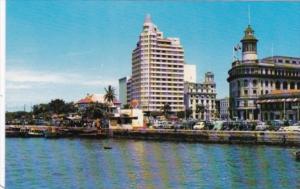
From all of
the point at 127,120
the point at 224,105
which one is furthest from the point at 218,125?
the point at 127,120

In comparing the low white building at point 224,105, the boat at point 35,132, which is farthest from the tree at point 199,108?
the boat at point 35,132

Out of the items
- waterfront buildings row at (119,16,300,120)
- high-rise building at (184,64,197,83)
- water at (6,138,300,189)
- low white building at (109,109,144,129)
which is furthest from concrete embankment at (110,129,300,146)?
high-rise building at (184,64,197,83)

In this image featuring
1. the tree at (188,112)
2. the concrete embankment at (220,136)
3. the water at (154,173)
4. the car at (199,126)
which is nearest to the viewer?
the water at (154,173)

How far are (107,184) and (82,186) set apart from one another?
0.93ft

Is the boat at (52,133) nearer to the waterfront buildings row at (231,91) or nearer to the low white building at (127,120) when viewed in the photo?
the low white building at (127,120)

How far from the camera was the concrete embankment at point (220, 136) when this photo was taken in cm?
1330

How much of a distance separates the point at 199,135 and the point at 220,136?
0.86 meters

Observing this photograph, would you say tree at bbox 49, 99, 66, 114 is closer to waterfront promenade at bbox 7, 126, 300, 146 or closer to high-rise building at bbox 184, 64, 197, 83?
high-rise building at bbox 184, 64, 197, 83

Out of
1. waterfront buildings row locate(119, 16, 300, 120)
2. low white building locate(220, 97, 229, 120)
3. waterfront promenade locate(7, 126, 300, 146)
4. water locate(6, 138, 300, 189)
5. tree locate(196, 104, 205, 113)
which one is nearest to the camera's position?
water locate(6, 138, 300, 189)

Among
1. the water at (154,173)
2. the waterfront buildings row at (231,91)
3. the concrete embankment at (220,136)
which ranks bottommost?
the water at (154,173)

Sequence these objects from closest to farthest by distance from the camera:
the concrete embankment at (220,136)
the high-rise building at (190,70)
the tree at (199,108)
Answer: the high-rise building at (190,70)
the concrete embankment at (220,136)
the tree at (199,108)

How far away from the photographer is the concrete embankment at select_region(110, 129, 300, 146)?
13.3 m

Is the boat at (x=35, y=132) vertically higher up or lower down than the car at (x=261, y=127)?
lower down

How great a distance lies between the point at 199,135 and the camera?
1582cm
